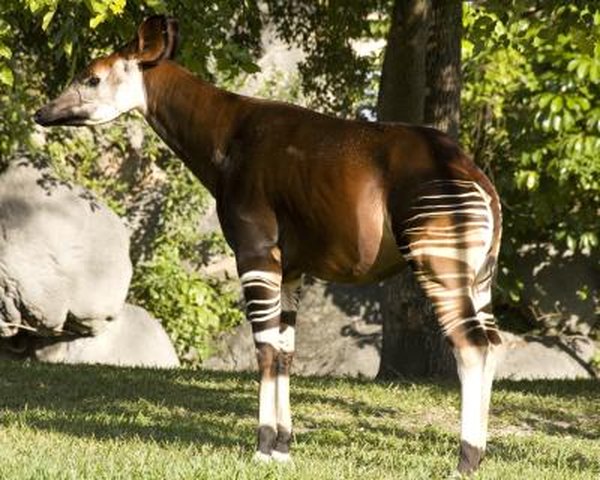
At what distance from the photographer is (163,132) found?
7914mm

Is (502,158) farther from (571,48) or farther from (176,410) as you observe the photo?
(176,410)

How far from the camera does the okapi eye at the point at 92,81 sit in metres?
7.93

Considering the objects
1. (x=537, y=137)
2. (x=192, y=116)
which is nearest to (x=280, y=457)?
(x=192, y=116)

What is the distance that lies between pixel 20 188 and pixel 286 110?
968cm

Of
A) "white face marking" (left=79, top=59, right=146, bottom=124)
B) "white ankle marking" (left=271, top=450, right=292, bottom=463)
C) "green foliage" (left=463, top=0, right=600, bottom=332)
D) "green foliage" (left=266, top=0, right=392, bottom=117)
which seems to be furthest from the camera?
"green foliage" (left=463, top=0, right=600, bottom=332)

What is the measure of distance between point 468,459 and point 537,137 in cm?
1001

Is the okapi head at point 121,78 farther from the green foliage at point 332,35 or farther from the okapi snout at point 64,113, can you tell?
the green foliage at point 332,35

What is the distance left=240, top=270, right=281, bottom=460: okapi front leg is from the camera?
23.9 feet

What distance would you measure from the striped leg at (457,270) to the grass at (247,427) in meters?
0.32

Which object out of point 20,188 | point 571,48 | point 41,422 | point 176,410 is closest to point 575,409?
point 176,410

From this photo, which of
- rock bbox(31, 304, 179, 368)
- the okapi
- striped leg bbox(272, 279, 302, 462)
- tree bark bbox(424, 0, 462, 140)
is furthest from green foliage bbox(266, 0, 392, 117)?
striped leg bbox(272, 279, 302, 462)

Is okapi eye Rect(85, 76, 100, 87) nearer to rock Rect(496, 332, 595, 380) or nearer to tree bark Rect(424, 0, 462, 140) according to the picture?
tree bark Rect(424, 0, 462, 140)

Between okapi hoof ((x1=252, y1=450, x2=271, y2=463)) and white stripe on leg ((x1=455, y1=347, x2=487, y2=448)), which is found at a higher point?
white stripe on leg ((x1=455, y1=347, x2=487, y2=448))

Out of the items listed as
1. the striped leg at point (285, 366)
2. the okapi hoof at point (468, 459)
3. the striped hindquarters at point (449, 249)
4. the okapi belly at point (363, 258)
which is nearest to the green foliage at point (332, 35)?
the striped leg at point (285, 366)
